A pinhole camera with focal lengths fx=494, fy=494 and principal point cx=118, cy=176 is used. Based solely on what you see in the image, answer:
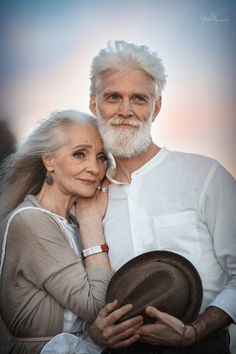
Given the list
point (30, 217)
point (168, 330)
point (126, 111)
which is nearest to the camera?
point (168, 330)

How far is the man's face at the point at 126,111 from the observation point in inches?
83.8

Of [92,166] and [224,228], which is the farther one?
[92,166]

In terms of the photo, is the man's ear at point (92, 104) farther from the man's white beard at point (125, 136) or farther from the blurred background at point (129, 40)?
the man's white beard at point (125, 136)

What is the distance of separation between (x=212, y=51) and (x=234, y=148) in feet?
1.54

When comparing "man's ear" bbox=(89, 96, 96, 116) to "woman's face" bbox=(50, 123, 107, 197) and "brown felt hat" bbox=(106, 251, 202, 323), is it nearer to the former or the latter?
"woman's face" bbox=(50, 123, 107, 197)

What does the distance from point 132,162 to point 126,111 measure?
0.78ft

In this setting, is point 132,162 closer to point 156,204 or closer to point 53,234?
point 156,204

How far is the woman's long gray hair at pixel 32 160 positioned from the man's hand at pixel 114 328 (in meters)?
0.64

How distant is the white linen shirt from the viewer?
6.50 feet

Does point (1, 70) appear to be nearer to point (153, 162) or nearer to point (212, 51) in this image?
point (153, 162)

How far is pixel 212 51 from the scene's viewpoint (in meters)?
2.31

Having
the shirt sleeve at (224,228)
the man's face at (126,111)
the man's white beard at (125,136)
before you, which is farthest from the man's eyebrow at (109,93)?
the shirt sleeve at (224,228)

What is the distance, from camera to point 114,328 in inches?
74.4

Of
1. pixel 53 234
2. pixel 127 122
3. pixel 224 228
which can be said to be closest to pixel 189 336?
pixel 224 228
